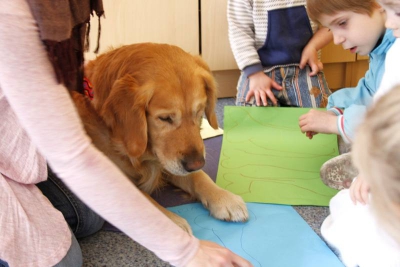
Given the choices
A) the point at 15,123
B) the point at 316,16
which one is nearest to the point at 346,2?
the point at 316,16

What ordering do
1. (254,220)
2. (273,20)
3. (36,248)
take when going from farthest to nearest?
(273,20) < (254,220) < (36,248)

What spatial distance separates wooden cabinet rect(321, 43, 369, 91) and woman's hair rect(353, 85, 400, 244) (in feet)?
5.49

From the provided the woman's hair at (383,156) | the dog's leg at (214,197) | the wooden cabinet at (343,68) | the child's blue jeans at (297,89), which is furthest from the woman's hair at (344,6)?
the wooden cabinet at (343,68)

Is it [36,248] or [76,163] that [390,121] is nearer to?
[76,163]

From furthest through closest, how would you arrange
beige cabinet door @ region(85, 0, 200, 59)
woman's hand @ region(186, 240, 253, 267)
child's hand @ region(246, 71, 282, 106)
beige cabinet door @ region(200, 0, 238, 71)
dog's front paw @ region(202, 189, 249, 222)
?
beige cabinet door @ region(200, 0, 238, 71) → beige cabinet door @ region(85, 0, 200, 59) → child's hand @ region(246, 71, 282, 106) → dog's front paw @ region(202, 189, 249, 222) → woman's hand @ region(186, 240, 253, 267)

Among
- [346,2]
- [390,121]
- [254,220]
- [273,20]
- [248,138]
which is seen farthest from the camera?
[273,20]

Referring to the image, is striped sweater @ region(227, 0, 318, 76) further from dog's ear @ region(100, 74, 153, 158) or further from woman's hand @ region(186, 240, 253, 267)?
woman's hand @ region(186, 240, 253, 267)

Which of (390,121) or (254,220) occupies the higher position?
(390,121)

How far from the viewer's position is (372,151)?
1.88ft

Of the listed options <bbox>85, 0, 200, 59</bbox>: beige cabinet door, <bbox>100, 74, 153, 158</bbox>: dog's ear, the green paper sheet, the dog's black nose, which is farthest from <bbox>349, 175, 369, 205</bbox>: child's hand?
<bbox>85, 0, 200, 59</bbox>: beige cabinet door

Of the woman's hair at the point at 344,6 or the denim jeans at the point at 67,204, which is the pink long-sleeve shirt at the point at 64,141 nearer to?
the denim jeans at the point at 67,204

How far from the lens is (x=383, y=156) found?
21.8 inches

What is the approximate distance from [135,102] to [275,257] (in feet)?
1.54

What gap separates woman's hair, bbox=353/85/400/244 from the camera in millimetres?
541
